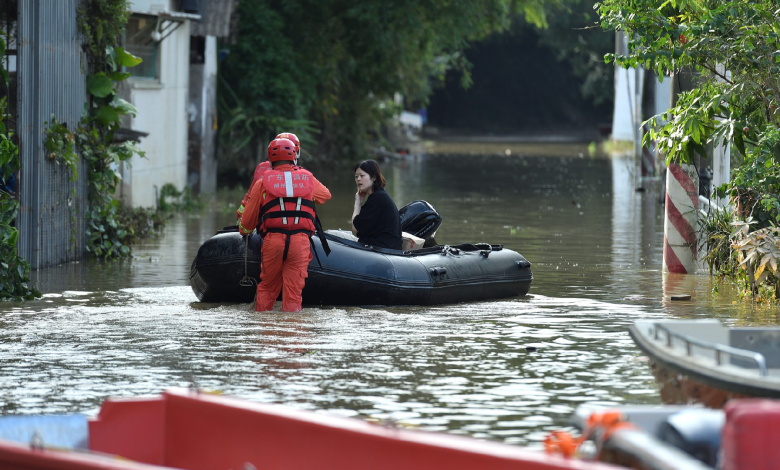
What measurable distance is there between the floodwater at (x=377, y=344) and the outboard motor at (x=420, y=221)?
1.34 meters

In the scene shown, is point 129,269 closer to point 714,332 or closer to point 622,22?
point 622,22

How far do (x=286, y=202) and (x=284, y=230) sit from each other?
249mm

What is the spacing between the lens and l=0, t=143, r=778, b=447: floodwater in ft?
23.8

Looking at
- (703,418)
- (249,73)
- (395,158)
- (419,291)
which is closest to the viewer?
(703,418)

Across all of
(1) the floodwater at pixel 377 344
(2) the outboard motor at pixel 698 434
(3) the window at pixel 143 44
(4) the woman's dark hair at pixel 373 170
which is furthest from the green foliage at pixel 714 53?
(3) the window at pixel 143 44

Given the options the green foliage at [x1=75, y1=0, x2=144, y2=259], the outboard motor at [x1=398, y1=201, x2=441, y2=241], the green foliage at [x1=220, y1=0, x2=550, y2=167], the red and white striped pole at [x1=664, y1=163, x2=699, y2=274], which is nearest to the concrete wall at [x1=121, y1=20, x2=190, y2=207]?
the green foliage at [x1=75, y1=0, x2=144, y2=259]

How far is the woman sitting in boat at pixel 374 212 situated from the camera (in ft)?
38.3

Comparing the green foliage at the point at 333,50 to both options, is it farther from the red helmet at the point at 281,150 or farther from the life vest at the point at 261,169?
the red helmet at the point at 281,150

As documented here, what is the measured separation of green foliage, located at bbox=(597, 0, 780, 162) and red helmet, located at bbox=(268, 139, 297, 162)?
321 centimetres

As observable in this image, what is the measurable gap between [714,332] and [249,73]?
23547 millimetres

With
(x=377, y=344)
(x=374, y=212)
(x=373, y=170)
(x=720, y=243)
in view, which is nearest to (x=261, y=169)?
(x=373, y=170)

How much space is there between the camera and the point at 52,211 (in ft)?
44.6

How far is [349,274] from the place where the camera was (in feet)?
36.8

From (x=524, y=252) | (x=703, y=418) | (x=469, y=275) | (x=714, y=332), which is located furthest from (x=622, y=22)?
(x=703, y=418)
